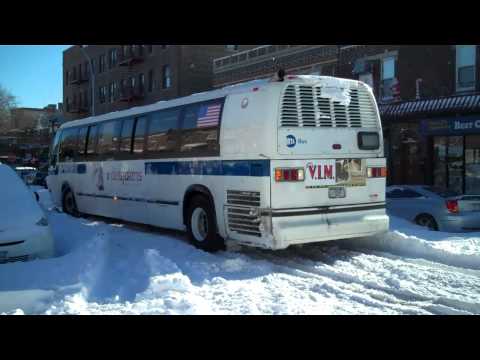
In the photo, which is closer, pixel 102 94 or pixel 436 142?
pixel 436 142

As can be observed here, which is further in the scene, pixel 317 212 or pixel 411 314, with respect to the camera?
pixel 317 212

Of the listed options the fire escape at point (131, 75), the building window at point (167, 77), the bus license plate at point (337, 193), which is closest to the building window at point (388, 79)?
the bus license plate at point (337, 193)

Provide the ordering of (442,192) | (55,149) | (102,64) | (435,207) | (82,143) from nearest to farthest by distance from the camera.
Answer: (435,207)
(442,192)
(82,143)
(55,149)
(102,64)

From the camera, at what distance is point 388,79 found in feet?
74.0

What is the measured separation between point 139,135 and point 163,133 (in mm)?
1114

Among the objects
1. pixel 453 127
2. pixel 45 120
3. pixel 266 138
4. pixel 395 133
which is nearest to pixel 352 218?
pixel 266 138

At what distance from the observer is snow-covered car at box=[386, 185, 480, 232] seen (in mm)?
11516

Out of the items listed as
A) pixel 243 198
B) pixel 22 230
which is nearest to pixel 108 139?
pixel 22 230

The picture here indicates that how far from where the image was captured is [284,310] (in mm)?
5352

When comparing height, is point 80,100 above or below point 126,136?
above

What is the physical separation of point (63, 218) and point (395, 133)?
15.5 m

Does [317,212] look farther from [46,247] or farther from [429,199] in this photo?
[429,199]

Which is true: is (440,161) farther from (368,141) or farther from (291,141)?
(291,141)

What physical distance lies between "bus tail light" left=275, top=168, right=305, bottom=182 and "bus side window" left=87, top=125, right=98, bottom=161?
7.02 meters
